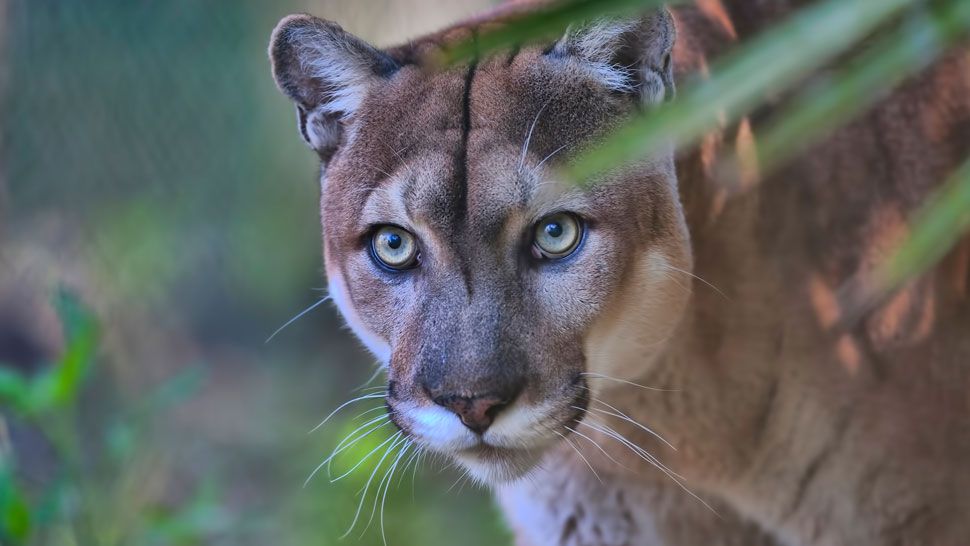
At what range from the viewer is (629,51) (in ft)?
6.94

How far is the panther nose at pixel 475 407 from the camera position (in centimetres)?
184

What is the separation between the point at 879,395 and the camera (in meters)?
2.40

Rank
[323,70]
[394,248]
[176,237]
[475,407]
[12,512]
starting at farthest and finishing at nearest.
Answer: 1. [176,237]
2. [12,512]
3. [323,70]
4. [394,248]
5. [475,407]

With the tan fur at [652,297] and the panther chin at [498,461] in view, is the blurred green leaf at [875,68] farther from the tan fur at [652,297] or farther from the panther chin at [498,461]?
the panther chin at [498,461]

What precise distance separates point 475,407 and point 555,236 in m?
0.35

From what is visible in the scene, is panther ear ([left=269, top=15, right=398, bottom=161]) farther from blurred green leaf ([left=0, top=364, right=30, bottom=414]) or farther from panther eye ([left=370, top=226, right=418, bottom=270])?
blurred green leaf ([left=0, top=364, right=30, bottom=414])

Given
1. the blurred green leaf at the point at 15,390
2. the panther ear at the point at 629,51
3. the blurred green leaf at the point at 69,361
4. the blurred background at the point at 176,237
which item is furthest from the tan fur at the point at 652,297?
the blurred background at the point at 176,237

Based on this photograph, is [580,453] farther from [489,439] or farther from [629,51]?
[629,51]

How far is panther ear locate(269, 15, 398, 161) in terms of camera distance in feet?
7.25

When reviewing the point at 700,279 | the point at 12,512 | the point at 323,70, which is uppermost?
the point at 323,70

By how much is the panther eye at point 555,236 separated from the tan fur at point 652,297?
0.02 m

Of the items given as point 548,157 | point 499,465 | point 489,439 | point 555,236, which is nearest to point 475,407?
point 489,439

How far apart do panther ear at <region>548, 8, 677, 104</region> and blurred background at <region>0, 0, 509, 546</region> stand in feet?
5.56

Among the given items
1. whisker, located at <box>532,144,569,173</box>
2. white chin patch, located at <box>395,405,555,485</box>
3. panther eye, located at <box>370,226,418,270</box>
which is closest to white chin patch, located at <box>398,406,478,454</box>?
white chin patch, located at <box>395,405,555,485</box>
